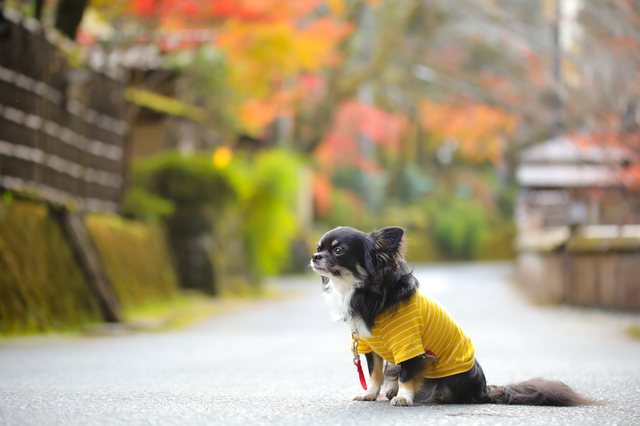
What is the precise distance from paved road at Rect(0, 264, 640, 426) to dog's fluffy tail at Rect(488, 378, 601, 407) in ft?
0.39

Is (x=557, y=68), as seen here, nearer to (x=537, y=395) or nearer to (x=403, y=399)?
(x=537, y=395)

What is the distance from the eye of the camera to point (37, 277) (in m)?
9.97

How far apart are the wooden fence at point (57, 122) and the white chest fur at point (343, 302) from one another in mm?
7024

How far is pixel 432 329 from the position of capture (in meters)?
4.28

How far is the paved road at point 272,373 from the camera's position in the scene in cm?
395

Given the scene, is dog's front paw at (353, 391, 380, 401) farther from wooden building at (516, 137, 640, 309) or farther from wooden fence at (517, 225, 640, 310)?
wooden fence at (517, 225, 640, 310)

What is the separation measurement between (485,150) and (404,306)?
31.4 meters

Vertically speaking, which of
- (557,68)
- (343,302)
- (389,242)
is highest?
(557,68)

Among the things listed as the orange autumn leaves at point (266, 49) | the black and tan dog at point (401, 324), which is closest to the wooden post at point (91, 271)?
the black and tan dog at point (401, 324)

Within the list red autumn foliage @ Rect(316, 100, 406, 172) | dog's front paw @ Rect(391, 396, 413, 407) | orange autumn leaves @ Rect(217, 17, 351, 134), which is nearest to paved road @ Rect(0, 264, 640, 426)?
dog's front paw @ Rect(391, 396, 413, 407)

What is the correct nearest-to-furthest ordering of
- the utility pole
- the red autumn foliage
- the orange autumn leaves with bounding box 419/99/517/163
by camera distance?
1. the utility pole
2. the orange autumn leaves with bounding box 419/99/517/163
3. the red autumn foliage

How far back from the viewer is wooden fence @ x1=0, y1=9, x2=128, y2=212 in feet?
33.1

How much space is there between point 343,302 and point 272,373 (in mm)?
2317

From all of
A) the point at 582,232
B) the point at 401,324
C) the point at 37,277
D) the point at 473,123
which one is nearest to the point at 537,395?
the point at 401,324
